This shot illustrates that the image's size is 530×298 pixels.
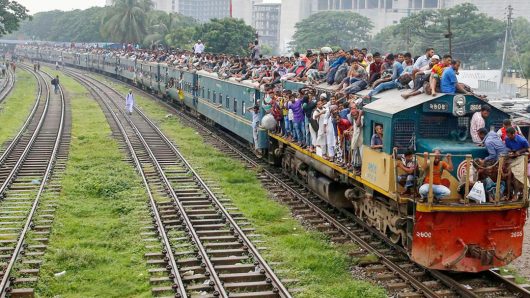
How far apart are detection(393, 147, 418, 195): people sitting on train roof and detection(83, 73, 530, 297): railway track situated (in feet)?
4.88

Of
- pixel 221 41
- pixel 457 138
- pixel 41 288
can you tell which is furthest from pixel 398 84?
pixel 221 41

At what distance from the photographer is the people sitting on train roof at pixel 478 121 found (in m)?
11.8

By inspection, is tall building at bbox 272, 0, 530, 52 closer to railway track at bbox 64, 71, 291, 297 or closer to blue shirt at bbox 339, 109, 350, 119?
railway track at bbox 64, 71, 291, 297

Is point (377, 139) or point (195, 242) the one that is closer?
point (377, 139)

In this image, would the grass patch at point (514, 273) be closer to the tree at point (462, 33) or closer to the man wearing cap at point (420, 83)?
the man wearing cap at point (420, 83)

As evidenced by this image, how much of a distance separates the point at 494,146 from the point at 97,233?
27.1 ft

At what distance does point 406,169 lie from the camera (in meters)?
11.3

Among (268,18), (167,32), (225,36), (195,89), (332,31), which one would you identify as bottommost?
(195,89)

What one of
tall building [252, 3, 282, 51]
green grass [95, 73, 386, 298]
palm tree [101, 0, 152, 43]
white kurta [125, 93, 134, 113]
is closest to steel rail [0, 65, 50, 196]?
white kurta [125, 93, 134, 113]

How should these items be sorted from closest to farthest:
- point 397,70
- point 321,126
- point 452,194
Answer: point 452,194
point 397,70
point 321,126

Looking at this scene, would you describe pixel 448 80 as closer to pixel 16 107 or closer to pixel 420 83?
pixel 420 83

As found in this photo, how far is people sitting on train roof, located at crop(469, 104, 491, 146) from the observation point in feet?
38.8

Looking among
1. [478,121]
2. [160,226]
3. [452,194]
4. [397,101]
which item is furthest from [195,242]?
[478,121]

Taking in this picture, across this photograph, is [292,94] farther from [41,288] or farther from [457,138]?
[41,288]
